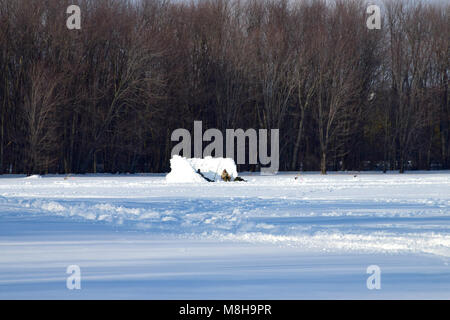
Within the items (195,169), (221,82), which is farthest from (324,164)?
(195,169)

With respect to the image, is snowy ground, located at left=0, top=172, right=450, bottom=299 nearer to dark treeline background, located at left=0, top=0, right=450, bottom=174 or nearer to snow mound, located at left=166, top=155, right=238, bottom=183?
snow mound, located at left=166, top=155, right=238, bottom=183

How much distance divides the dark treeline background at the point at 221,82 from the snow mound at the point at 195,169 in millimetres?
10819

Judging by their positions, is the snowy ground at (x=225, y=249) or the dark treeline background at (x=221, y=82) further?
the dark treeline background at (x=221, y=82)

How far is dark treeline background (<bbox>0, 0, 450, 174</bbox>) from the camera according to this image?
43000 millimetres

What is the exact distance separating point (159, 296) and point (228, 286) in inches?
32.9

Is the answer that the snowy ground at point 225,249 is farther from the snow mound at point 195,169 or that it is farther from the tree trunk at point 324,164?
the tree trunk at point 324,164

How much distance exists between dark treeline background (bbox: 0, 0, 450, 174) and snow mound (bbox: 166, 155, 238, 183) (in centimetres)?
1082

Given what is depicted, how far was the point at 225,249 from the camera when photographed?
1008 centimetres

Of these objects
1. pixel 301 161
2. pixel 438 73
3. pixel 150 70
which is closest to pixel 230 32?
pixel 150 70

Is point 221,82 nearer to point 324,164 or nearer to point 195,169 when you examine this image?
point 324,164

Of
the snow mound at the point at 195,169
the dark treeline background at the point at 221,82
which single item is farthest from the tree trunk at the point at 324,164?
the snow mound at the point at 195,169

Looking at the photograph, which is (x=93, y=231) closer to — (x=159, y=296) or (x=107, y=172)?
(x=159, y=296)

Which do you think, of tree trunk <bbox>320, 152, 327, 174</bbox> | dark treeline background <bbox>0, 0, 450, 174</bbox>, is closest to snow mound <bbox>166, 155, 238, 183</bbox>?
dark treeline background <bbox>0, 0, 450, 174</bbox>

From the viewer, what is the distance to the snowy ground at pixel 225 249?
7254 millimetres
